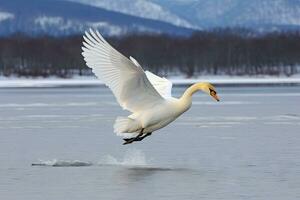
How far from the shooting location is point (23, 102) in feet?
114

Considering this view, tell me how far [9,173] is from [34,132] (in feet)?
23.2

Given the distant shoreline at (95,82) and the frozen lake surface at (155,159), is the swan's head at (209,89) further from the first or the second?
the distant shoreline at (95,82)

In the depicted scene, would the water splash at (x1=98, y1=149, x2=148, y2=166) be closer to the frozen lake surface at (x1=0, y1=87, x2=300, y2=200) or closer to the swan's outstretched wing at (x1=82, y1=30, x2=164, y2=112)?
the frozen lake surface at (x1=0, y1=87, x2=300, y2=200)

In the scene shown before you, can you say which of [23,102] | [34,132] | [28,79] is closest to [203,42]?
[28,79]

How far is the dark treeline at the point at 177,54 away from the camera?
88.5 m

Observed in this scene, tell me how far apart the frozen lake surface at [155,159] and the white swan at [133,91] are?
2.16ft

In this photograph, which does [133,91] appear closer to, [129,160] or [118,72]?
[118,72]

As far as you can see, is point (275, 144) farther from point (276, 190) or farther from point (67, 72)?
point (67, 72)

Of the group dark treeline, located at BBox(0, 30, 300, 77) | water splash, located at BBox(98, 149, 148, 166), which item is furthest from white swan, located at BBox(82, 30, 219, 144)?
dark treeline, located at BBox(0, 30, 300, 77)

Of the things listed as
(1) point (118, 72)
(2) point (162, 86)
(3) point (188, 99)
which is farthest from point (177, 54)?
(1) point (118, 72)

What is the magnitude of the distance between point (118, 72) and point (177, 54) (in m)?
87.9

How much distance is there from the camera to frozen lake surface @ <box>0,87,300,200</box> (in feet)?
39.8

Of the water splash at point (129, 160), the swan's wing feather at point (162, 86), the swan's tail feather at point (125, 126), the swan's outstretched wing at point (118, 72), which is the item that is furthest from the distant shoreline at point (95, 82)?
the swan's outstretched wing at point (118, 72)

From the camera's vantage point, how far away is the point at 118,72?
12805mm
